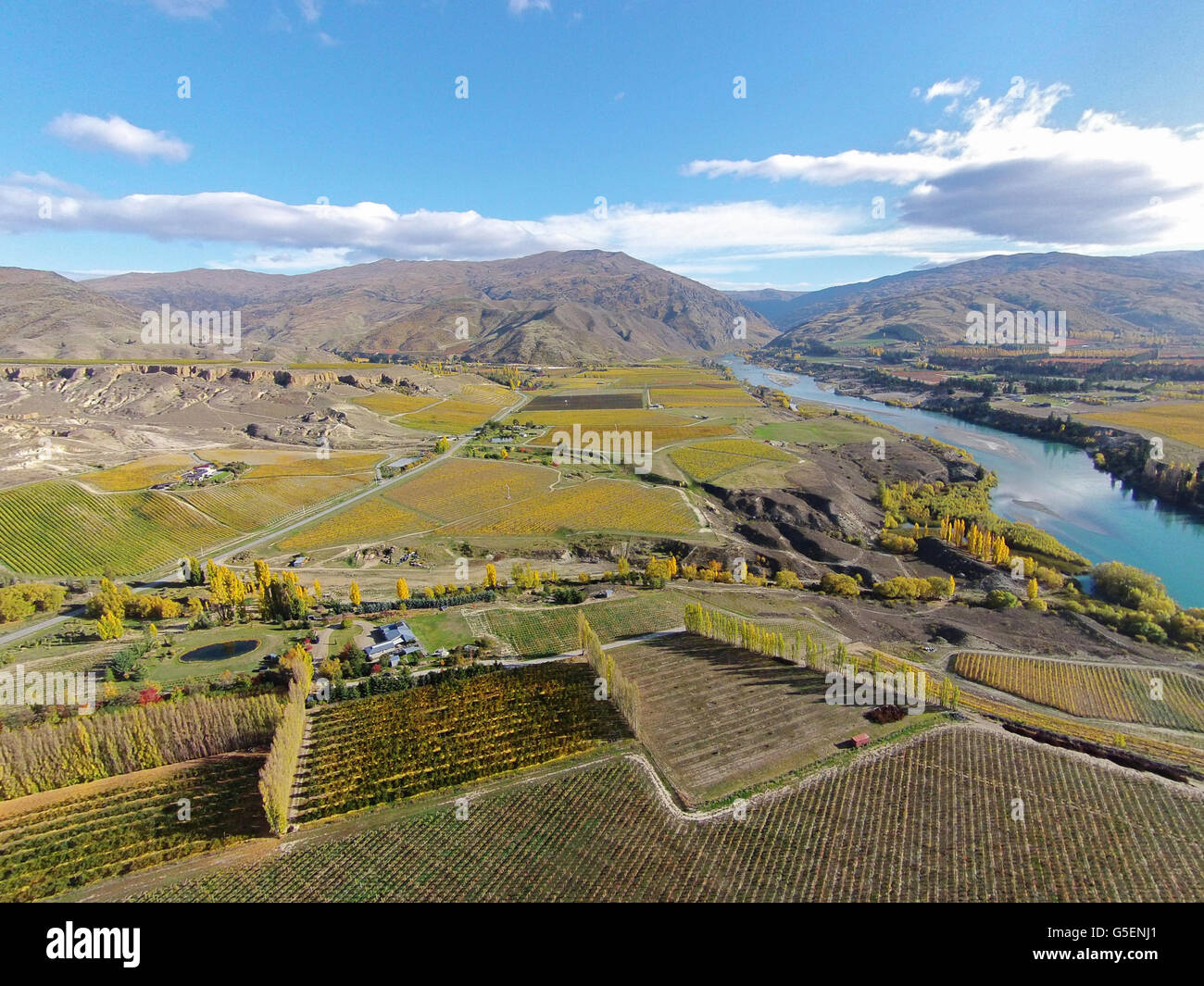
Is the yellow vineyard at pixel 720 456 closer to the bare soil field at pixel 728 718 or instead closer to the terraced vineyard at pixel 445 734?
the bare soil field at pixel 728 718

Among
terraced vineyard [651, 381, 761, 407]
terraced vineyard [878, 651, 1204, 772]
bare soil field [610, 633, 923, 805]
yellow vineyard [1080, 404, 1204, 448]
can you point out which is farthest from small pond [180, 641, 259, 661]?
yellow vineyard [1080, 404, 1204, 448]

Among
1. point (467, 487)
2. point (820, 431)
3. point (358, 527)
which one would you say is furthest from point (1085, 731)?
point (820, 431)

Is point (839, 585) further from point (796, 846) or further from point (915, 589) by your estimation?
point (796, 846)

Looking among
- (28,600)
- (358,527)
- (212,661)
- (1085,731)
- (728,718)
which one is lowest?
(1085,731)

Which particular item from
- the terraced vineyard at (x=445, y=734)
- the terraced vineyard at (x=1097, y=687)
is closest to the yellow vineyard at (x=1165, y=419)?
the terraced vineyard at (x=1097, y=687)

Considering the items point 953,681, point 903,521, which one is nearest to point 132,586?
point 953,681

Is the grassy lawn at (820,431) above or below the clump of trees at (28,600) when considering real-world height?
above
